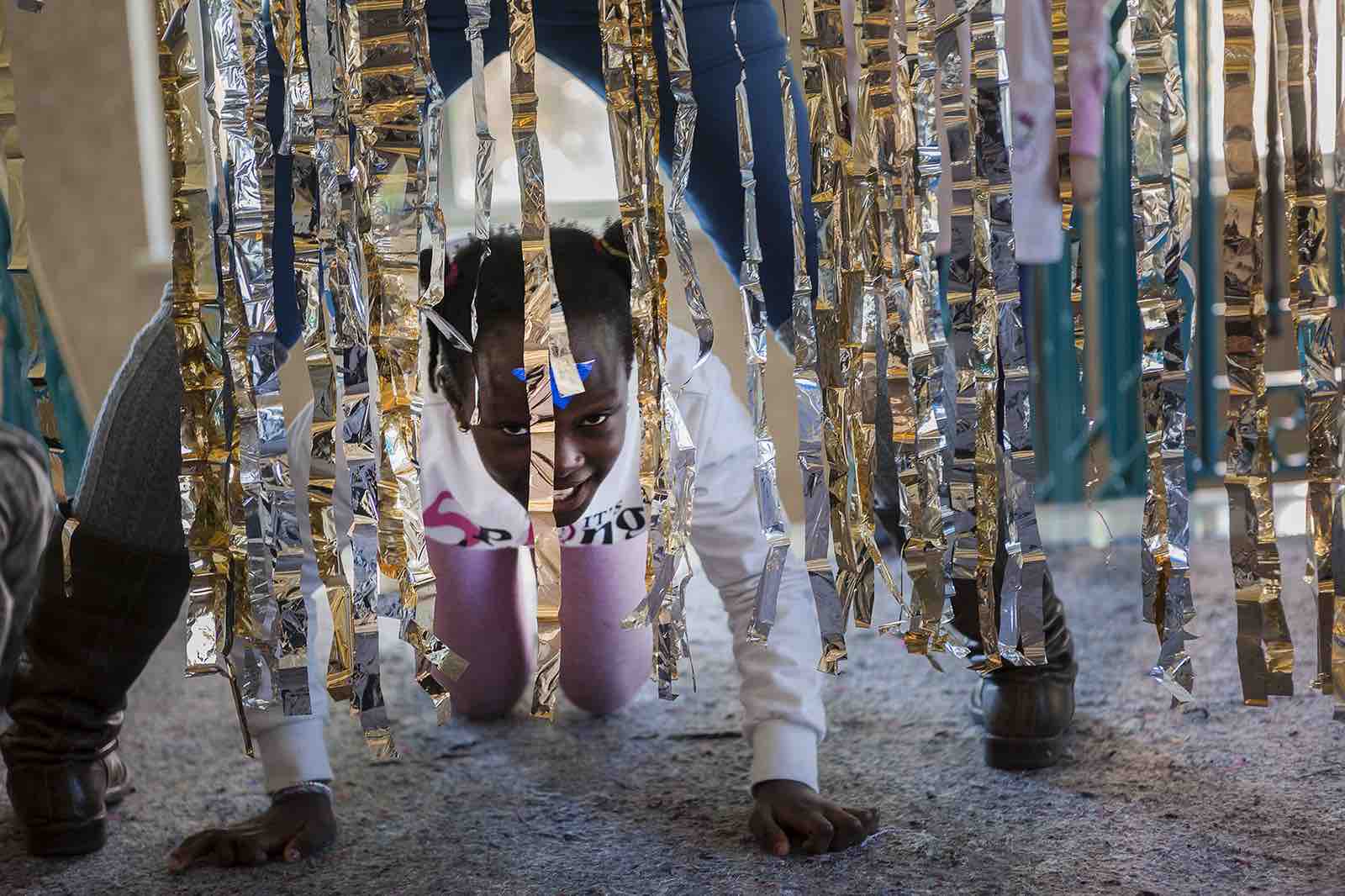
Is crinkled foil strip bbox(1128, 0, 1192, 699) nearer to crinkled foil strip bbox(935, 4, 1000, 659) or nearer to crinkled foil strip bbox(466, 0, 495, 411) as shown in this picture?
crinkled foil strip bbox(935, 4, 1000, 659)

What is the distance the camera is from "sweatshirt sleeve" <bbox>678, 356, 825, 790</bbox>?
39.9 inches

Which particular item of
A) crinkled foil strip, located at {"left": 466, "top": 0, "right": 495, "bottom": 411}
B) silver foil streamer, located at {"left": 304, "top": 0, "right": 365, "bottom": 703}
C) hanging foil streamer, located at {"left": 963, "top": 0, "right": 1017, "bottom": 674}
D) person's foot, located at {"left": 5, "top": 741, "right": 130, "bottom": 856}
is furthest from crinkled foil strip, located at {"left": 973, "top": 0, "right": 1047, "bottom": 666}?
person's foot, located at {"left": 5, "top": 741, "right": 130, "bottom": 856}

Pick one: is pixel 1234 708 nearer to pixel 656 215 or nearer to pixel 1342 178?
pixel 1342 178

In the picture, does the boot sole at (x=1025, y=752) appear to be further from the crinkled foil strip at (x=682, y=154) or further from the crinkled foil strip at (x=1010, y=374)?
the crinkled foil strip at (x=682, y=154)

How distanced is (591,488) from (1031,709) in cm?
46

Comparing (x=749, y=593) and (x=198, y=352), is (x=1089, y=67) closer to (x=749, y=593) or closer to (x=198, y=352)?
(x=749, y=593)

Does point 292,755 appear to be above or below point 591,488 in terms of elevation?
below

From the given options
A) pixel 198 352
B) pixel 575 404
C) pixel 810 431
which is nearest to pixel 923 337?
pixel 810 431

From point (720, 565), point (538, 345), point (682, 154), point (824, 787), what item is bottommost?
point (824, 787)

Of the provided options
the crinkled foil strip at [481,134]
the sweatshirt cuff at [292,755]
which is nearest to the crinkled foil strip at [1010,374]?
the crinkled foil strip at [481,134]

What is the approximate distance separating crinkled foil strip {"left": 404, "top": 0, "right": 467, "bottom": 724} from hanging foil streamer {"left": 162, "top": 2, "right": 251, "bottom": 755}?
13 cm

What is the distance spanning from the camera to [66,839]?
1011 millimetres

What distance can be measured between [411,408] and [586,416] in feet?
0.75

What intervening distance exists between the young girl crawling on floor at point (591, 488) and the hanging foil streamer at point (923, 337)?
0.18m
